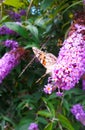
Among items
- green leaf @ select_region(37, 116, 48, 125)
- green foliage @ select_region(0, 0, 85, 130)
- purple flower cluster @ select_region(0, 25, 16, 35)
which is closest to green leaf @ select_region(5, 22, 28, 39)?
green foliage @ select_region(0, 0, 85, 130)

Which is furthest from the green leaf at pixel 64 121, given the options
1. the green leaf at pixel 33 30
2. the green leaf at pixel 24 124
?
the green leaf at pixel 33 30

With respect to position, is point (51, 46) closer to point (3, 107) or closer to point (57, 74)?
point (3, 107)

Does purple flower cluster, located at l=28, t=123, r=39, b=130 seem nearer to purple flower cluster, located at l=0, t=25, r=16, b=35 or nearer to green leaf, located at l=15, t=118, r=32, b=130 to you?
green leaf, located at l=15, t=118, r=32, b=130

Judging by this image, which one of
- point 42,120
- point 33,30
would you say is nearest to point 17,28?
point 33,30

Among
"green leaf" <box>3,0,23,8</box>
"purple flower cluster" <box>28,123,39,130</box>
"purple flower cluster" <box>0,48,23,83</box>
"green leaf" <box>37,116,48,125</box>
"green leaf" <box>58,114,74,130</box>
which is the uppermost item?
"green leaf" <box>3,0,23,8</box>

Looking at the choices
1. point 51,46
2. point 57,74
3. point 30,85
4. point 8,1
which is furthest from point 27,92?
point 57,74

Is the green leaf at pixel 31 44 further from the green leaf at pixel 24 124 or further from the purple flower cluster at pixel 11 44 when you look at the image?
the green leaf at pixel 24 124
